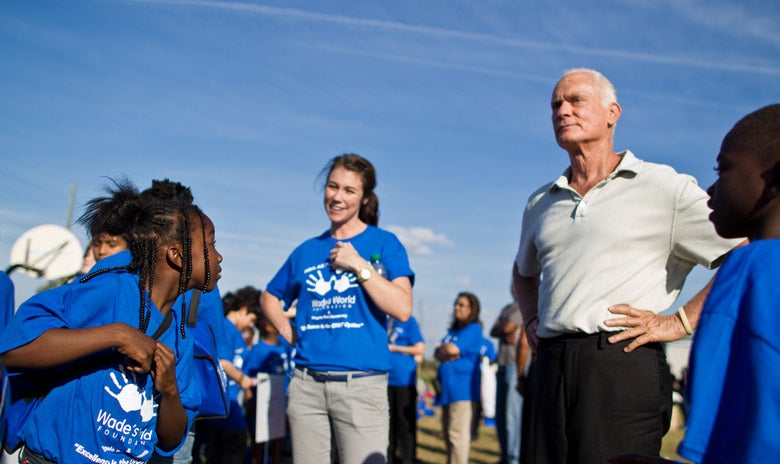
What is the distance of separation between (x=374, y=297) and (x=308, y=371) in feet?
2.06

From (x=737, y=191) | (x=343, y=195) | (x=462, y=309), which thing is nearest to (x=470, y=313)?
(x=462, y=309)

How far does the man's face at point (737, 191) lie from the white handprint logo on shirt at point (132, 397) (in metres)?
2.21

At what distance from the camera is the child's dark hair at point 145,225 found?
312 cm

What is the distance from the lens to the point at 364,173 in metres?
5.04

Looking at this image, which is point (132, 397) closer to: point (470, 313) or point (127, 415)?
point (127, 415)

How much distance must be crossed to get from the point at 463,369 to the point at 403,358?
3.54ft

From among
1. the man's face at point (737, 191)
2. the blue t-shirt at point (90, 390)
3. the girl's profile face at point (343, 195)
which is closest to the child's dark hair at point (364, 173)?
the girl's profile face at point (343, 195)

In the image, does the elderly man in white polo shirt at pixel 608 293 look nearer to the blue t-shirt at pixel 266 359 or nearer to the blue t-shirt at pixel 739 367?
the blue t-shirt at pixel 739 367

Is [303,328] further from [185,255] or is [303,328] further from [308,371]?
[185,255]

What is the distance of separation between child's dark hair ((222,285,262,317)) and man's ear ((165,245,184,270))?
5.38 metres

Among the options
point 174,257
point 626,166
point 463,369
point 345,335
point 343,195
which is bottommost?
point 463,369

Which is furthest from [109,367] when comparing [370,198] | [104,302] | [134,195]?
[370,198]

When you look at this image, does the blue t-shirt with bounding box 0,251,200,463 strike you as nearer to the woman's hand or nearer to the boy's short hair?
the woman's hand

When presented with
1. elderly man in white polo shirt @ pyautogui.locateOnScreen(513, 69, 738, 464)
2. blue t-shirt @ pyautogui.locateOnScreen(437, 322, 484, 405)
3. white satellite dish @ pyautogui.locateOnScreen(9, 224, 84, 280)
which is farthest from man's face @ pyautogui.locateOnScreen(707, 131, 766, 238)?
white satellite dish @ pyautogui.locateOnScreen(9, 224, 84, 280)
